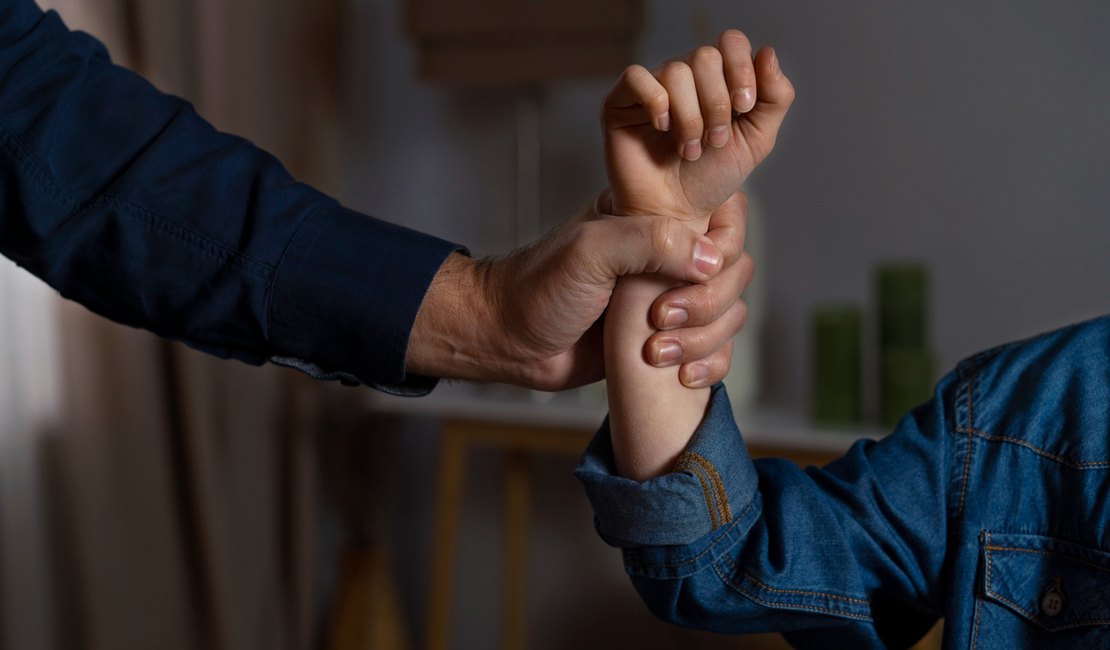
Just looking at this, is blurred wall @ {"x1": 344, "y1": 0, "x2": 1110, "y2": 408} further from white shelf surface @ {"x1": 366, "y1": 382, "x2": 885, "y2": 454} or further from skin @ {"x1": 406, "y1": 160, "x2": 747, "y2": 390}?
skin @ {"x1": 406, "y1": 160, "x2": 747, "y2": 390}

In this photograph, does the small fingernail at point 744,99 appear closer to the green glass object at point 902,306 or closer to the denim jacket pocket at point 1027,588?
the denim jacket pocket at point 1027,588

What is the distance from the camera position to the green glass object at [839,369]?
1.90m

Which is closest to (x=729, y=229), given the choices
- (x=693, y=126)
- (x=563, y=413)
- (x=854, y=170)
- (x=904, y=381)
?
(x=693, y=126)

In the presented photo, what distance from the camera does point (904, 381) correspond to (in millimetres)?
1799

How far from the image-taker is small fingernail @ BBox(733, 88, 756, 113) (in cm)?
83

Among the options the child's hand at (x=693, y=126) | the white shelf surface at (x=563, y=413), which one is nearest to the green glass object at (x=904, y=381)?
the white shelf surface at (x=563, y=413)

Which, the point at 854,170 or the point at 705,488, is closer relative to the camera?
the point at 705,488

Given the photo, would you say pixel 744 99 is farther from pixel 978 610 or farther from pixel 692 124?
pixel 978 610

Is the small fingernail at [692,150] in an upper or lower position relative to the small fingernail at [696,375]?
upper

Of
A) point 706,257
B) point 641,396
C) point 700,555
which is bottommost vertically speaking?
point 700,555

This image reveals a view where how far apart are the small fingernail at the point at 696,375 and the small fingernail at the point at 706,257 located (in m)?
0.08

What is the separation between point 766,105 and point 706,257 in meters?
0.13

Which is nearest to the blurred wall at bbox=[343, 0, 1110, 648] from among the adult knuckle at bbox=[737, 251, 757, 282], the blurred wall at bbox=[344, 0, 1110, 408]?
the blurred wall at bbox=[344, 0, 1110, 408]

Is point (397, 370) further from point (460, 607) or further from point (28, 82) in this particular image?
point (460, 607)
